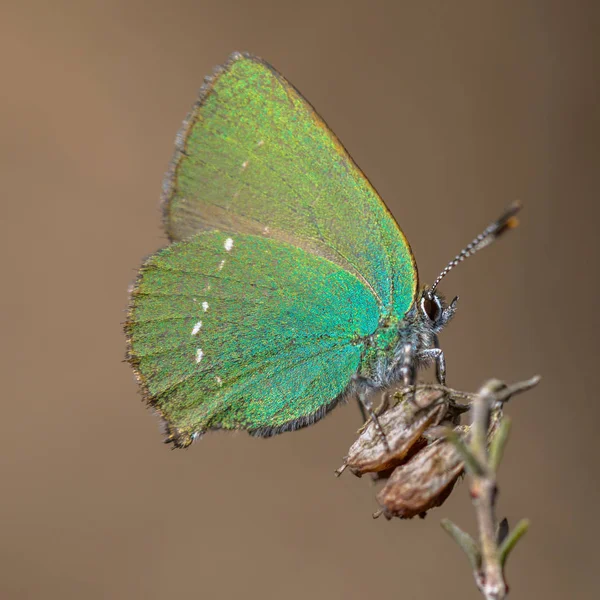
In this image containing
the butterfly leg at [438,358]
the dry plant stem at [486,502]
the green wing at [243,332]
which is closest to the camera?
the dry plant stem at [486,502]

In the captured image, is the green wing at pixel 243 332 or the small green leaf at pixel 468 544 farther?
the green wing at pixel 243 332

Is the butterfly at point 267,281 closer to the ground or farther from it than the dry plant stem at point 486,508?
farther from it

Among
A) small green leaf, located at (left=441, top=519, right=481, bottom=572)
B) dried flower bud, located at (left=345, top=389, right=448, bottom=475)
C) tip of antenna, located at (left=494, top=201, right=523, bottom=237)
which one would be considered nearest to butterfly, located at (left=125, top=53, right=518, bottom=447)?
tip of antenna, located at (left=494, top=201, right=523, bottom=237)

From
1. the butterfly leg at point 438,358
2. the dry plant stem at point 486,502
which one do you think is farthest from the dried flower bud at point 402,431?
the dry plant stem at point 486,502

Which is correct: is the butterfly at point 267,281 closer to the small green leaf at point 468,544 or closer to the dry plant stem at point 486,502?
the small green leaf at point 468,544

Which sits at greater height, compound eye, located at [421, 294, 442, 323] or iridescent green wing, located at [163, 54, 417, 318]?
iridescent green wing, located at [163, 54, 417, 318]

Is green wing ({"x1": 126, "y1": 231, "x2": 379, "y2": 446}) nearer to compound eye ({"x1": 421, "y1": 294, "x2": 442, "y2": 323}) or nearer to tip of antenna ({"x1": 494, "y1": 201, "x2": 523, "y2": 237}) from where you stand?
compound eye ({"x1": 421, "y1": 294, "x2": 442, "y2": 323})

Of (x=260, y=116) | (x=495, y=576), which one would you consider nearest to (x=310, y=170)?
(x=260, y=116)

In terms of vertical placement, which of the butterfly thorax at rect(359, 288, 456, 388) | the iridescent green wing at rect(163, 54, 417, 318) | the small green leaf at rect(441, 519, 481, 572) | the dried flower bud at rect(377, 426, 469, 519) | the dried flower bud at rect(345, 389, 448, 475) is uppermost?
the iridescent green wing at rect(163, 54, 417, 318)

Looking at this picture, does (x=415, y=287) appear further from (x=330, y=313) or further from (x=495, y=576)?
(x=495, y=576)
